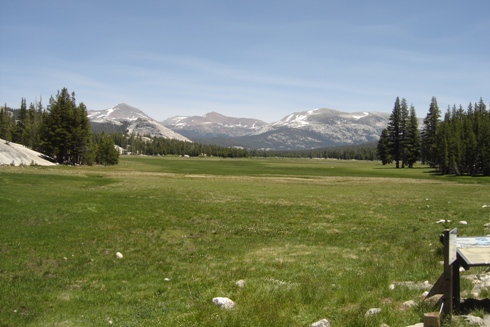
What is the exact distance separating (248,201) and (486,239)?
105ft

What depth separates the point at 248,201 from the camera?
133 feet

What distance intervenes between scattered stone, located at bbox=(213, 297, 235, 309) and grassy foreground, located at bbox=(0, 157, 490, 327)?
19cm

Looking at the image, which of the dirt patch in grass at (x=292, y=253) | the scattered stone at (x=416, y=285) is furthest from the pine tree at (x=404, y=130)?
the scattered stone at (x=416, y=285)

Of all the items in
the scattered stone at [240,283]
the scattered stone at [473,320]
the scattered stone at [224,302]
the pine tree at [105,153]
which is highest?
the pine tree at [105,153]

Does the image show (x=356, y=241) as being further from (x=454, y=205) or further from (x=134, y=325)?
(x=454, y=205)

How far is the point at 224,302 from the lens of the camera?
1098 centimetres

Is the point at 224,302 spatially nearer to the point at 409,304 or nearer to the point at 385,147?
the point at 409,304

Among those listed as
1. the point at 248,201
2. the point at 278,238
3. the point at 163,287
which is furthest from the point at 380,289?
the point at 248,201

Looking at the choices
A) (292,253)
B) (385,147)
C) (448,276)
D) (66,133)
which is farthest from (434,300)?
(385,147)

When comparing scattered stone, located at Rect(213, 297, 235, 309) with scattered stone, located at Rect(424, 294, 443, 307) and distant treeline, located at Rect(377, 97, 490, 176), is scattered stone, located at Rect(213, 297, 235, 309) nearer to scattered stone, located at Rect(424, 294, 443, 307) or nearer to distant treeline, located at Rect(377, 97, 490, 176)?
scattered stone, located at Rect(424, 294, 443, 307)

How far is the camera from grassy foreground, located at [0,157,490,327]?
422 inches

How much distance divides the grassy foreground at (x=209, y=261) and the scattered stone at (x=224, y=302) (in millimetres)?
188

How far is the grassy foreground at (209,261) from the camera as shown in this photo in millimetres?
10711

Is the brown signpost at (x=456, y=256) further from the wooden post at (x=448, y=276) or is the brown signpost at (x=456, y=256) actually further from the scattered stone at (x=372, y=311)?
the scattered stone at (x=372, y=311)
